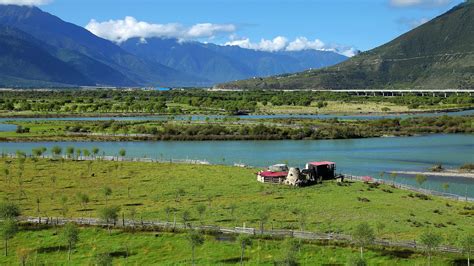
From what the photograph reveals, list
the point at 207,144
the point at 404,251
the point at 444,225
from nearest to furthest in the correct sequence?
1. the point at 404,251
2. the point at 444,225
3. the point at 207,144

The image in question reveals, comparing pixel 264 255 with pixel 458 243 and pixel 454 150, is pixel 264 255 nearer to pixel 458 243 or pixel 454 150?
pixel 458 243

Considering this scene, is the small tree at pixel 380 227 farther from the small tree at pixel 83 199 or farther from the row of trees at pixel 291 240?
the small tree at pixel 83 199

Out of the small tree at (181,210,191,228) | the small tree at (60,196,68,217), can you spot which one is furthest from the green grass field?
the small tree at (60,196,68,217)

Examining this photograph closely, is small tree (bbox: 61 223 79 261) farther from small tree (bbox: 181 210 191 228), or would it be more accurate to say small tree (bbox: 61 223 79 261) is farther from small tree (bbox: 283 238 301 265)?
small tree (bbox: 283 238 301 265)

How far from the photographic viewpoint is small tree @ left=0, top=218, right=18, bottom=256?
42.4 metres

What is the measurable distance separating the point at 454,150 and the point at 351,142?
68.4 feet

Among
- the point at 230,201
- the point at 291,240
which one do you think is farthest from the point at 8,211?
the point at 291,240

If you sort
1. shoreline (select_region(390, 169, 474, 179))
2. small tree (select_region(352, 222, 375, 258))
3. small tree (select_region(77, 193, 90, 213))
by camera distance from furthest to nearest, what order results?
shoreline (select_region(390, 169, 474, 179)) → small tree (select_region(77, 193, 90, 213)) → small tree (select_region(352, 222, 375, 258))

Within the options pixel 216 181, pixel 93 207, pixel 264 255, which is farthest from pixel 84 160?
pixel 264 255

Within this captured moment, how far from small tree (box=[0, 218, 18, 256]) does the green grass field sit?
0.80 m

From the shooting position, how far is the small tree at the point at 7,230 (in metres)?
42.4

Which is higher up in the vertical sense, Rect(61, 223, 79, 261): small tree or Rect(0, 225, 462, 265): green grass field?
Rect(61, 223, 79, 261): small tree

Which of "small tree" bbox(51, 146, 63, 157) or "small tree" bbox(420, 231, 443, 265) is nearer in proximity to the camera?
"small tree" bbox(420, 231, 443, 265)

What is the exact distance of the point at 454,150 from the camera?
10106 centimetres
